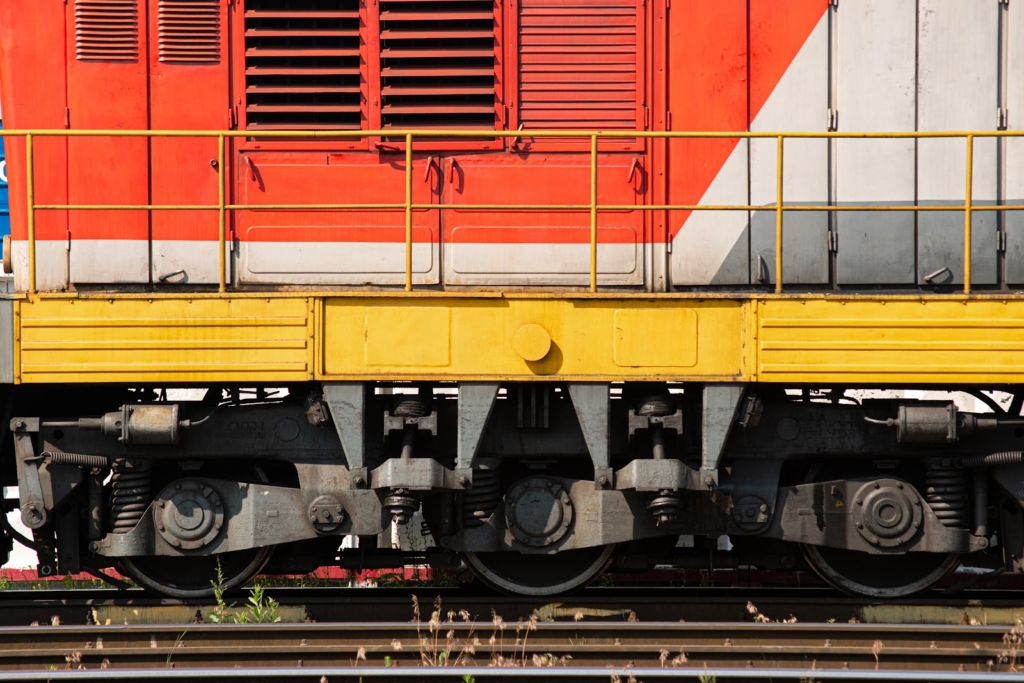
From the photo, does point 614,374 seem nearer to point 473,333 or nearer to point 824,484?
point 473,333

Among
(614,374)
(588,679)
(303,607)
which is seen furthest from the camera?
(303,607)

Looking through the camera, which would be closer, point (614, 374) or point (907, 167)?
point (614, 374)

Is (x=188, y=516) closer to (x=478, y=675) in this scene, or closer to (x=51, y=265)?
(x=51, y=265)

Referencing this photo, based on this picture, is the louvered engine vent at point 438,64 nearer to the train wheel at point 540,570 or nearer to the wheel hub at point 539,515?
the wheel hub at point 539,515

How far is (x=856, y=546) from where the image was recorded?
5.59 meters

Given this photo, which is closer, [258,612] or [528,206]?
[528,206]

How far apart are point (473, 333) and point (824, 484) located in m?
2.31

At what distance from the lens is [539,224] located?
5.91 m

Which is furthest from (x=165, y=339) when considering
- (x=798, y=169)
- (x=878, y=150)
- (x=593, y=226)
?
(x=878, y=150)

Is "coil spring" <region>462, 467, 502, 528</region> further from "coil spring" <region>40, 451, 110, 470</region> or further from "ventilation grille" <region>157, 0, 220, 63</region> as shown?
"ventilation grille" <region>157, 0, 220, 63</region>

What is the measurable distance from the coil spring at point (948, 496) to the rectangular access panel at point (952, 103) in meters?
1.21

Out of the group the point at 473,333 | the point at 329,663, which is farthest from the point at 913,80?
the point at 329,663

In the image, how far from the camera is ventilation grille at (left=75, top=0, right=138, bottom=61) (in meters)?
5.89

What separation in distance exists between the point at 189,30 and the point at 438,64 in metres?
1.60
